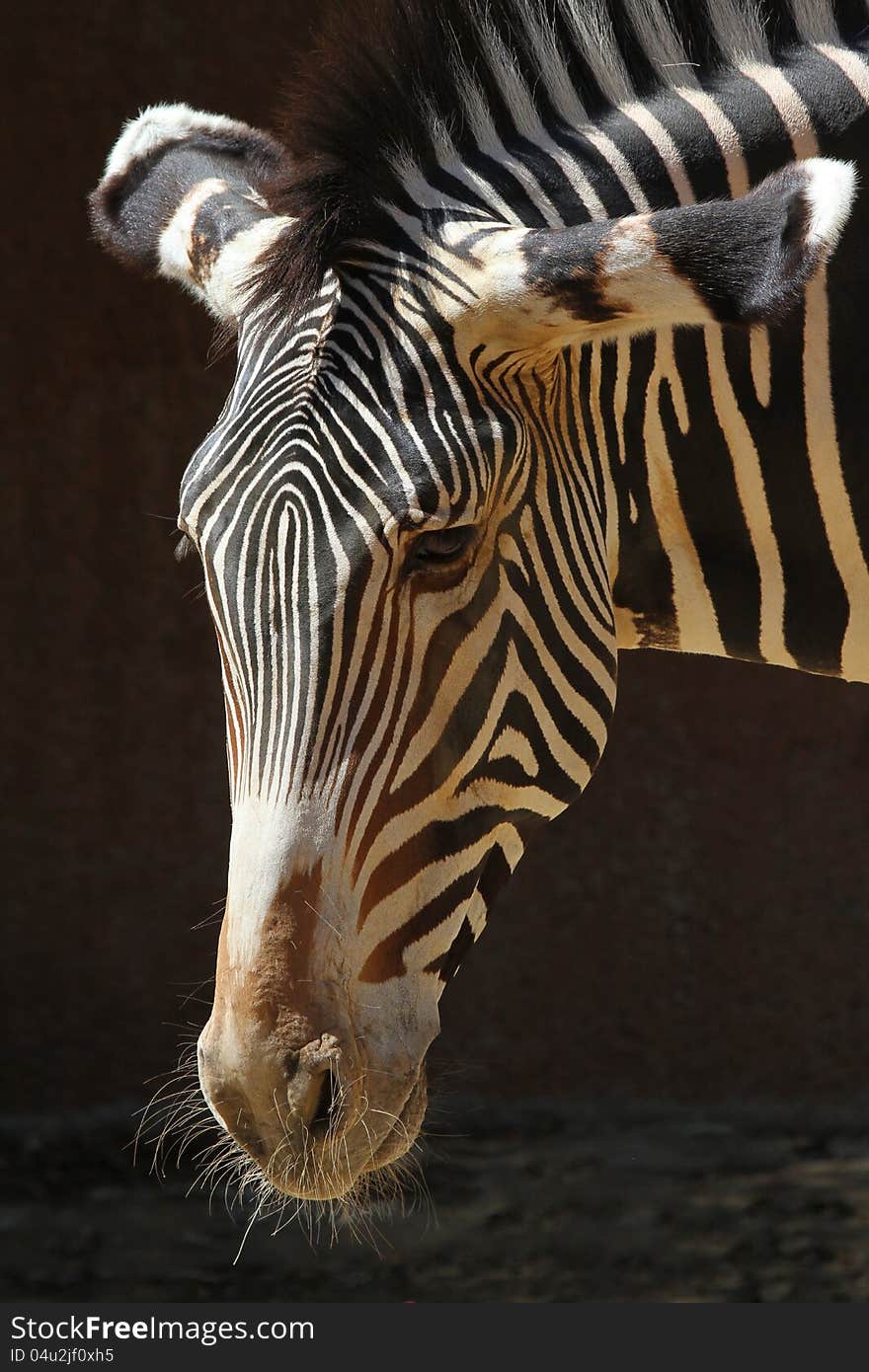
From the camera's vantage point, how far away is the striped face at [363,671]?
2.11m

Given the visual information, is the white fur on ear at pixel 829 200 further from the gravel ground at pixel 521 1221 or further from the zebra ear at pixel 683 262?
the gravel ground at pixel 521 1221

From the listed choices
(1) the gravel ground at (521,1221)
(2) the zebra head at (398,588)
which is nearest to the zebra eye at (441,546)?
(2) the zebra head at (398,588)

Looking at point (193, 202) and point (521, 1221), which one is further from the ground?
point (193, 202)

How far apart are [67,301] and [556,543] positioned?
484cm

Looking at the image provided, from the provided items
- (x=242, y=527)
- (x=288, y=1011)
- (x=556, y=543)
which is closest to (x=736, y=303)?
(x=556, y=543)

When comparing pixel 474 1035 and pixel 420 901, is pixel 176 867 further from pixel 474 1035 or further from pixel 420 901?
pixel 420 901

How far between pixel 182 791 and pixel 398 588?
15.6ft

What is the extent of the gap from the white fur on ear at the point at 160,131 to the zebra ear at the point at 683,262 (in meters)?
1.09

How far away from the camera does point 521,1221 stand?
6.05 metres

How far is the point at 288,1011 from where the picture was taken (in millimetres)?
2086

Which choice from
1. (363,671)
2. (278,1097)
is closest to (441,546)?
(363,671)

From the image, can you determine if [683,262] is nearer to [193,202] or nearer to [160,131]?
[193,202]

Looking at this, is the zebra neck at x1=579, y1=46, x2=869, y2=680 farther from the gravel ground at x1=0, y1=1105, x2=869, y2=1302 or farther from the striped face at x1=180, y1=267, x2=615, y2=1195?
the gravel ground at x1=0, y1=1105, x2=869, y2=1302

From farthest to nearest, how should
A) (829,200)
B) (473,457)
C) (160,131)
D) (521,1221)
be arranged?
(521,1221) → (160,131) → (473,457) → (829,200)
